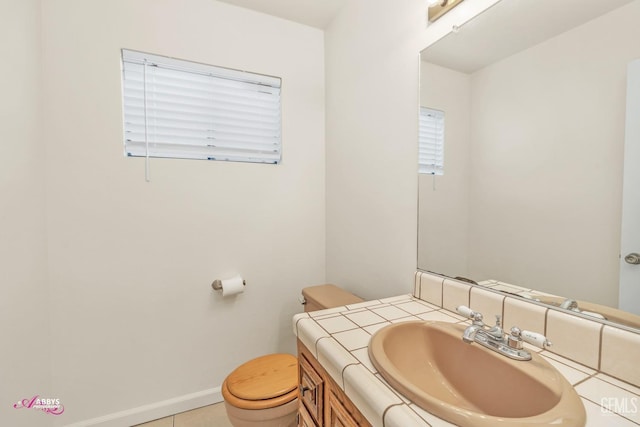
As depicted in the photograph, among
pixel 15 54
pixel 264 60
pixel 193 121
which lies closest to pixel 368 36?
pixel 264 60

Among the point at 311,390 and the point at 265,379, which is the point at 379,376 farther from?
Result: the point at 265,379

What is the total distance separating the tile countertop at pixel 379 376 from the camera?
1.62 ft

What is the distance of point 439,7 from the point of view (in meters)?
1.05

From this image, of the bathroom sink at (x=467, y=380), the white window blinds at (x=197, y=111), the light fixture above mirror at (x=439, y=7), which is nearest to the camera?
the bathroom sink at (x=467, y=380)

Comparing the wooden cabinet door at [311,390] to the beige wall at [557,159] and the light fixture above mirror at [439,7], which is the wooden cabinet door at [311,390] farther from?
the light fixture above mirror at [439,7]

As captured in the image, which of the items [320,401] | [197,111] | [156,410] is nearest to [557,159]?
[320,401]

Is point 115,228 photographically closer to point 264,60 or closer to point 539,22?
point 264,60

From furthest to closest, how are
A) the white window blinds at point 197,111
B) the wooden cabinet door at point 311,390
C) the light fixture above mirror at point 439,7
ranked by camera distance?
the white window blinds at point 197,111 → the light fixture above mirror at point 439,7 → the wooden cabinet door at point 311,390

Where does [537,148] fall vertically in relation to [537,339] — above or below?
above

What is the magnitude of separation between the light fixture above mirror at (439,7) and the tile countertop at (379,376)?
1144 millimetres

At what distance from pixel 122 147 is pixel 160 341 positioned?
1.13 m

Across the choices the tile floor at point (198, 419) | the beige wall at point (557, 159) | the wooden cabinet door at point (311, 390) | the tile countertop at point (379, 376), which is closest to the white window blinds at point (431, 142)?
the beige wall at point (557, 159)

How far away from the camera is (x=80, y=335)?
1.42m

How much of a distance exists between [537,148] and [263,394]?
1373 millimetres
